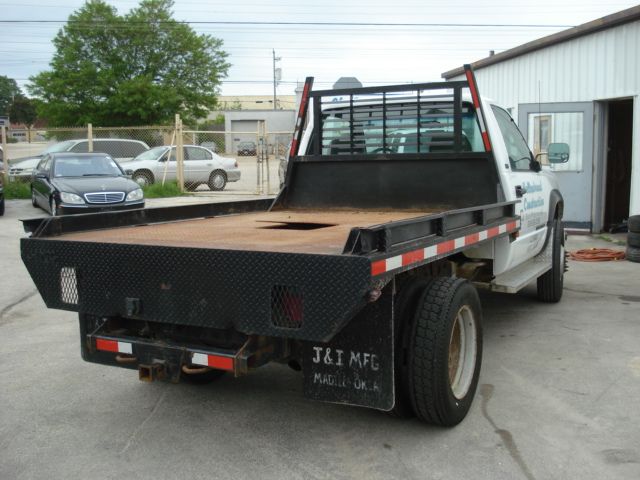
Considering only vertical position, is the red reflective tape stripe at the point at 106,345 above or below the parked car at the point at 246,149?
below

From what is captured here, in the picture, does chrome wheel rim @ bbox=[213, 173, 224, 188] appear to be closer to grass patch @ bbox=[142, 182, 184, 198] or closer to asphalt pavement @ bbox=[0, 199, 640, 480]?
grass patch @ bbox=[142, 182, 184, 198]

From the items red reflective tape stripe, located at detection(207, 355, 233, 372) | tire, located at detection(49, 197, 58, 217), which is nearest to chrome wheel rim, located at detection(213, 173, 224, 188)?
tire, located at detection(49, 197, 58, 217)

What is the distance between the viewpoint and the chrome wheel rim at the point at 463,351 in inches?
172

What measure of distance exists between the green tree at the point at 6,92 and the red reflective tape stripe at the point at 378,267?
3692 inches

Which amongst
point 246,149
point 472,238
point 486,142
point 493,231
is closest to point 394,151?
point 486,142

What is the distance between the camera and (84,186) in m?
14.1

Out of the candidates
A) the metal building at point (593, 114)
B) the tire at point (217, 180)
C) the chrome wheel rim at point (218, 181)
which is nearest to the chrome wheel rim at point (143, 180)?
the tire at point (217, 180)

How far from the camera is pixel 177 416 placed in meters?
4.45

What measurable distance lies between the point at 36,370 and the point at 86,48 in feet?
132

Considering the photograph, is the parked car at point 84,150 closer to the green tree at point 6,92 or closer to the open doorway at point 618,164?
the open doorway at point 618,164

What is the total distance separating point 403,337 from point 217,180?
65.3 ft

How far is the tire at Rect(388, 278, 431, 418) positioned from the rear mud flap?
23cm

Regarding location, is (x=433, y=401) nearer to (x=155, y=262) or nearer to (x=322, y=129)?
(x=155, y=262)

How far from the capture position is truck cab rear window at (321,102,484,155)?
6090 millimetres
